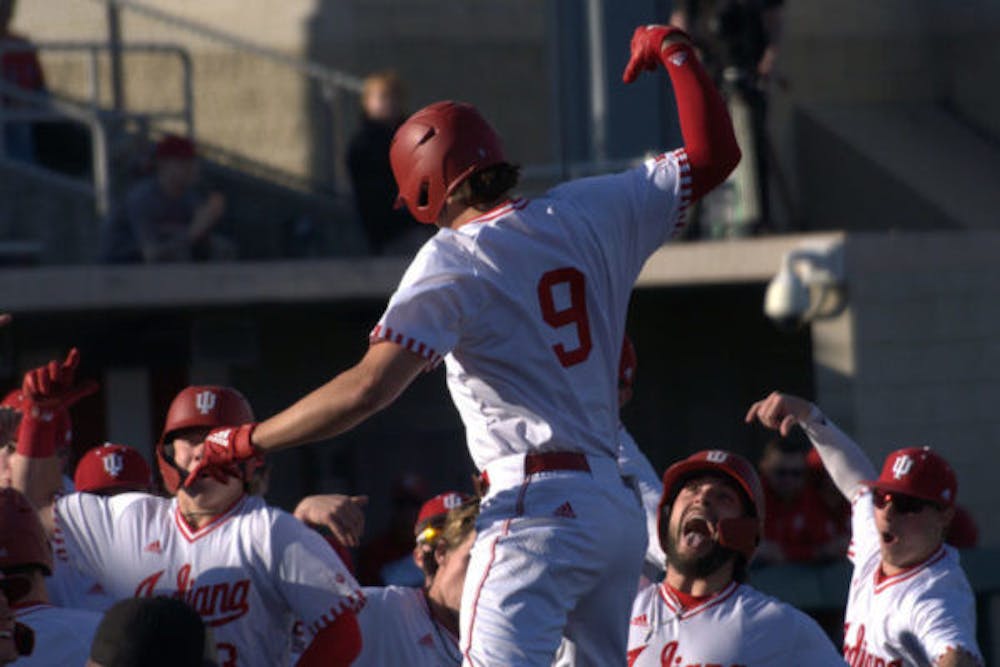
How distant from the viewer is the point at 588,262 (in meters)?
4.95

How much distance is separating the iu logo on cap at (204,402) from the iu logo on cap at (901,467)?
1.90 metres

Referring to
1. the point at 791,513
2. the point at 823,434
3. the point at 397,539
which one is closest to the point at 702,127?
the point at 823,434

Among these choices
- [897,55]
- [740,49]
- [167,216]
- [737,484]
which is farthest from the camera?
[897,55]

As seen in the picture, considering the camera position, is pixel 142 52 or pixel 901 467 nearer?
pixel 901 467

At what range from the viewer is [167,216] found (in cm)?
1155

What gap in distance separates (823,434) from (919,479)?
0.98 ft

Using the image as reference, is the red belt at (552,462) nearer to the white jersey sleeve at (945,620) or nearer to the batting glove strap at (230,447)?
the batting glove strap at (230,447)

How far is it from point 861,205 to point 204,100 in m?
4.16

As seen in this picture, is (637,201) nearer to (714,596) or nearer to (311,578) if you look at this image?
(714,596)

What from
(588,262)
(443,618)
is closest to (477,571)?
(588,262)

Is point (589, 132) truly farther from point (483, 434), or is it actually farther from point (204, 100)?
point (483, 434)

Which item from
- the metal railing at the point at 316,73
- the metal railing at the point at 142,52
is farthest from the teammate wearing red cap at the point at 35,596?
the metal railing at the point at 316,73

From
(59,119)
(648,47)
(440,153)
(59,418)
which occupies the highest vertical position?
(648,47)

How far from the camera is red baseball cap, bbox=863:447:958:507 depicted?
20.6 feet
